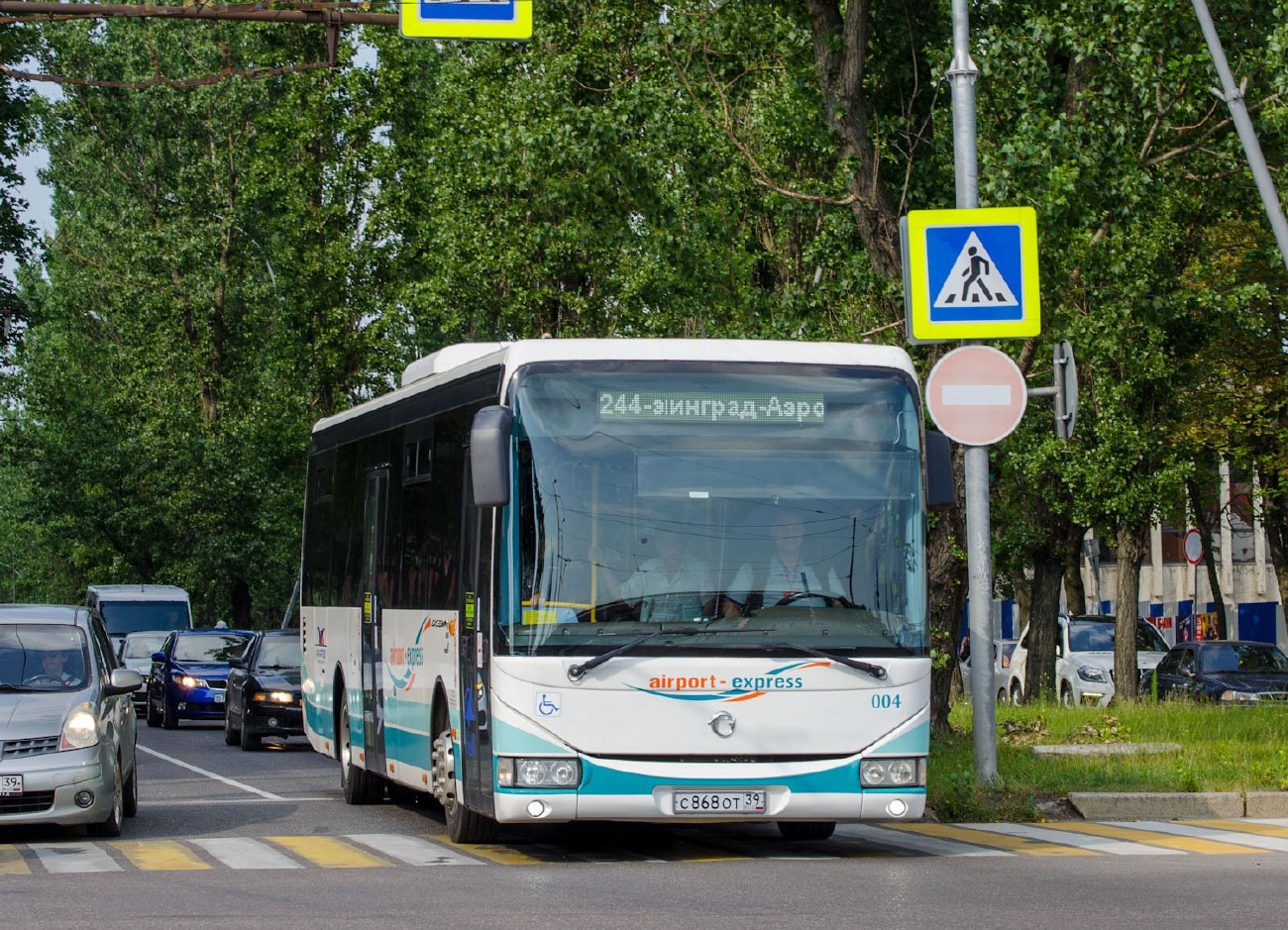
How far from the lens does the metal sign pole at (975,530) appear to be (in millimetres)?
15352

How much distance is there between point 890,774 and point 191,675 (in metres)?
24.7

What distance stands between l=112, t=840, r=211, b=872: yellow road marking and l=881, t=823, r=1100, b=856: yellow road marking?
A: 4.87 m

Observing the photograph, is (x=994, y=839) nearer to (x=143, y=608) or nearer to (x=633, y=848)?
(x=633, y=848)

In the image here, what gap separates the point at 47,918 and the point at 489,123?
24.3 metres

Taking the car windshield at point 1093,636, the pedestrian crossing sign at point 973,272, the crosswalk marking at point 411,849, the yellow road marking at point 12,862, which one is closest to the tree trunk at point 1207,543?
the car windshield at point 1093,636

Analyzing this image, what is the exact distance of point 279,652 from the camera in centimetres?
2814

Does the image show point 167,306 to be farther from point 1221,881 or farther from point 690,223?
point 1221,881

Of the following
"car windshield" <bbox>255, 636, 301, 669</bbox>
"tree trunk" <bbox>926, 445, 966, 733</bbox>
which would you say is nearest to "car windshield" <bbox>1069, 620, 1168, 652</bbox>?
"car windshield" <bbox>255, 636, 301, 669</bbox>

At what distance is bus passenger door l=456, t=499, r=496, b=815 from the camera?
1161 cm

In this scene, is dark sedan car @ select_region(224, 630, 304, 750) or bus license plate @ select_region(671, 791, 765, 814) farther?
dark sedan car @ select_region(224, 630, 304, 750)

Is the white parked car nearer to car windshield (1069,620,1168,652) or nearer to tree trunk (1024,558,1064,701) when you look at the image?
car windshield (1069,620,1168,652)

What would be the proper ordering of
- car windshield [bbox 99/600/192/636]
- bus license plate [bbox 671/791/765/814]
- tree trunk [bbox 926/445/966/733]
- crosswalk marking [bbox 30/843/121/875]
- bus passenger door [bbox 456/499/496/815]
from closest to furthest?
bus license plate [bbox 671/791/765/814], bus passenger door [bbox 456/499/496/815], crosswalk marking [bbox 30/843/121/875], tree trunk [bbox 926/445/966/733], car windshield [bbox 99/600/192/636]

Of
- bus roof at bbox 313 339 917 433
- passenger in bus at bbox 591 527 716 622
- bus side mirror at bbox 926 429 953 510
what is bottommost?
passenger in bus at bbox 591 527 716 622

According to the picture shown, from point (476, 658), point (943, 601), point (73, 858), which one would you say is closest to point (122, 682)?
point (73, 858)
